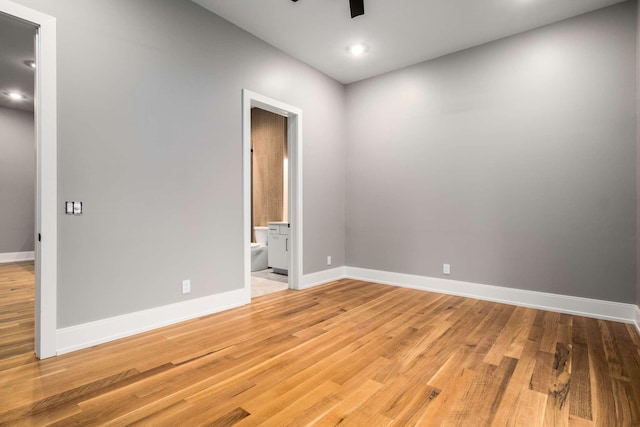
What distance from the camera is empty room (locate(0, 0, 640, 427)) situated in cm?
186

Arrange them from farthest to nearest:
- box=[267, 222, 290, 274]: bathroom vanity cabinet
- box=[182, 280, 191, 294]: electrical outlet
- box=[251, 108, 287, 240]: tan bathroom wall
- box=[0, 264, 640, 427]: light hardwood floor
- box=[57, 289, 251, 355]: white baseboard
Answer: box=[251, 108, 287, 240]: tan bathroom wall < box=[267, 222, 290, 274]: bathroom vanity cabinet < box=[182, 280, 191, 294]: electrical outlet < box=[57, 289, 251, 355]: white baseboard < box=[0, 264, 640, 427]: light hardwood floor

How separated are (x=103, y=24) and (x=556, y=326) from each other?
14.9 feet

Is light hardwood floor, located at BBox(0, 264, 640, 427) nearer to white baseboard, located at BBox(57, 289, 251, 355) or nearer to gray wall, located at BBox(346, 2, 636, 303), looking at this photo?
white baseboard, located at BBox(57, 289, 251, 355)

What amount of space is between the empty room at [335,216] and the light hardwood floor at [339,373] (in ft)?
0.06

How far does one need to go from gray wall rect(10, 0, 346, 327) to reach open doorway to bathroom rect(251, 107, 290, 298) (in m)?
1.84

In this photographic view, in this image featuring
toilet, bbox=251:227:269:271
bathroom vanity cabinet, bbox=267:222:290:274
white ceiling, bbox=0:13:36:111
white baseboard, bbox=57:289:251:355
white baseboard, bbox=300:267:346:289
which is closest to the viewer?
white baseboard, bbox=57:289:251:355

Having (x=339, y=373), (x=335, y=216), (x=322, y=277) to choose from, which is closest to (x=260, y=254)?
(x=322, y=277)

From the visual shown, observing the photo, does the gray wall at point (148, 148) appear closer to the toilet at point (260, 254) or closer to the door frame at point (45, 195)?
the door frame at point (45, 195)

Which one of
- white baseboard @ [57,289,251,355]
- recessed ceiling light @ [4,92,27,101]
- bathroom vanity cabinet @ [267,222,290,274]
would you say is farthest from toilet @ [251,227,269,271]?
recessed ceiling light @ [4,92,27,101]

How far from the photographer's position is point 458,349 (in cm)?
236

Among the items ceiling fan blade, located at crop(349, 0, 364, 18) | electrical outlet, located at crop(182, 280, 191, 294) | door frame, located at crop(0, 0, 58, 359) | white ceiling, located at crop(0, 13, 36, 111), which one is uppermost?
white ceiling, located at crop(0, 13, 36, 111)

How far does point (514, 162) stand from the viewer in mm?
3590

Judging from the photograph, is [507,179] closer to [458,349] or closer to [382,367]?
[458,349]

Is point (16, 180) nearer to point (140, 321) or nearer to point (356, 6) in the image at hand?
point (140, 321)
